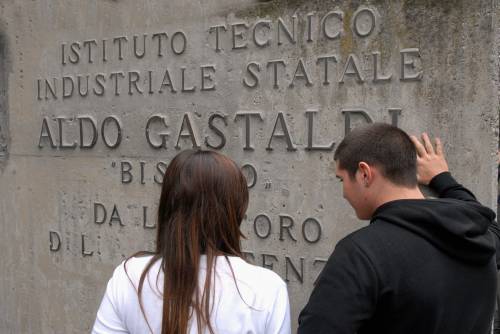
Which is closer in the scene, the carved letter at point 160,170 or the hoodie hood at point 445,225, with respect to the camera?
the hoodie hood at point 445,225

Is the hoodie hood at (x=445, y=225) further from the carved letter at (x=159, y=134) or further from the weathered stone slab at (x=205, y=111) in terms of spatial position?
the carved letter at (x=159, y=134)

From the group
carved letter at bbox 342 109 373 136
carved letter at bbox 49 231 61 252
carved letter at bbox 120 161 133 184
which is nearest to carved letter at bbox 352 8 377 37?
carved letter at bbox 342 109 373 136

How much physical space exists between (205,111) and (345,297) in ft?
6.51

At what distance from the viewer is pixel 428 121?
2.88 metres

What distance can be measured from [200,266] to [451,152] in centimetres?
147

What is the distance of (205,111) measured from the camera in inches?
139

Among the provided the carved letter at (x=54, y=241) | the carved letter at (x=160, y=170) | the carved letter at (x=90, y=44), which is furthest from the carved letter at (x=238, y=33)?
the carved letter at (x=54, y=241)

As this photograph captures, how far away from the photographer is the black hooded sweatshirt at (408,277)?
1738 millimetres

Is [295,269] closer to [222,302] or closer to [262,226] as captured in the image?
[262,226]

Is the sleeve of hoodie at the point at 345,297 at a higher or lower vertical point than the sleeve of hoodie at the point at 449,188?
lower

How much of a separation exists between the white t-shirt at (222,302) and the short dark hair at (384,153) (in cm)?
46

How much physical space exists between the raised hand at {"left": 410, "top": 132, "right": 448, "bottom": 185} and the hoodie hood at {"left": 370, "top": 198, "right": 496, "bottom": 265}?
30.9 inches

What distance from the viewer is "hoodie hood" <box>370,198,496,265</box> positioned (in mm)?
1838

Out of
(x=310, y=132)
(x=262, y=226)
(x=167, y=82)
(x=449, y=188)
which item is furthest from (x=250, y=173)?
(x=449, y=188)
